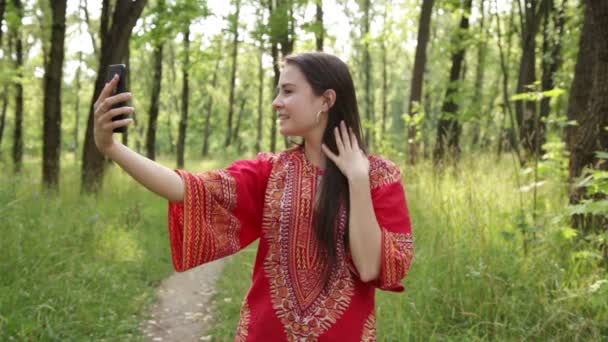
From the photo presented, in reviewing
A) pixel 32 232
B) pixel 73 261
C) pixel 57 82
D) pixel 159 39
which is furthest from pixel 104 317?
pixel 159 39

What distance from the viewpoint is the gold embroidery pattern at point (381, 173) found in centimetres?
192

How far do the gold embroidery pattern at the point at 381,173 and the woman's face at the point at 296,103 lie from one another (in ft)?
0.86

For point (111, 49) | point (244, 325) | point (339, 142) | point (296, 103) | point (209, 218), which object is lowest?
point (244, 325)

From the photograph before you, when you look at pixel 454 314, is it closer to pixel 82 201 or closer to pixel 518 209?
pixel 518 209

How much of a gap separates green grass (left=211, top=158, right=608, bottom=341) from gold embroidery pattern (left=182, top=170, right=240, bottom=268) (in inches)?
83.6

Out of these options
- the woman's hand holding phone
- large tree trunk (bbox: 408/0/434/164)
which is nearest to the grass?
the woman's hand holding phone

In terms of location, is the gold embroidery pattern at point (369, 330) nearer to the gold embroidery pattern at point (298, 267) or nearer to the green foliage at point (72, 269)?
the gold embroidery pattern at point (298, 267)

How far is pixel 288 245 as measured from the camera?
192cm

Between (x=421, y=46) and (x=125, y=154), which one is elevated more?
(x=421, y=46)

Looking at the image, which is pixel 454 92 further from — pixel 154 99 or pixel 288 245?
pixel 288 245

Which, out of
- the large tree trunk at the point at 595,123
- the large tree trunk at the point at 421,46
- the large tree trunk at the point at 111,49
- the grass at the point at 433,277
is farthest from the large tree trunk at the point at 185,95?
the large tree trunk at the point at 595,123

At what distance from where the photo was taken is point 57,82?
344 inches

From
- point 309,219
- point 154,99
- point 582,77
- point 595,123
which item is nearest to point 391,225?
point 309,219

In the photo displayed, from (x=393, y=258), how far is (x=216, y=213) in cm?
64
